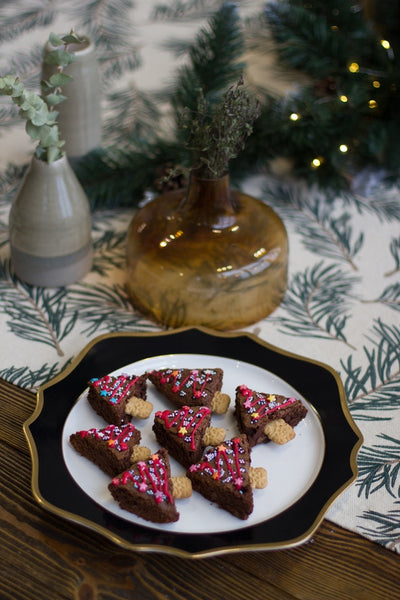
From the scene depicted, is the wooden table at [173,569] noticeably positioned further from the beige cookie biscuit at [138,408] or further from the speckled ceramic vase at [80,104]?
the speckled ceramic vase at [80,104]

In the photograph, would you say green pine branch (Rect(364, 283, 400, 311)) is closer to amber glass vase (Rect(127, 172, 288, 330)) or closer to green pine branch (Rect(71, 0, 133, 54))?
amber glass vase (Rect(127, 172, 288, 330))

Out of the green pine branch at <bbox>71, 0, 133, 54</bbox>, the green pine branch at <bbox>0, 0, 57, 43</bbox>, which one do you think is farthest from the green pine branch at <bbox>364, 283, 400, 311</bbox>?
the green pine branch at <bbox>0, 0, 57, 43</bbox>

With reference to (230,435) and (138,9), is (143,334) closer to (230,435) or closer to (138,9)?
(230,435)

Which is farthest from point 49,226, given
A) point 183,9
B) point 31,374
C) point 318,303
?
point 183,9

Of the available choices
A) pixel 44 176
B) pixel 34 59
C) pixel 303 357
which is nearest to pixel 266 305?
pixel 303 357

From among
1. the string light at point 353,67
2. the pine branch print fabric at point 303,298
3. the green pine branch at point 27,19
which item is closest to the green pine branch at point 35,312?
the pine branch print fabric at point 303,298

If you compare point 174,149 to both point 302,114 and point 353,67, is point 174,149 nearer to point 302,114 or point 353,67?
point 302,114

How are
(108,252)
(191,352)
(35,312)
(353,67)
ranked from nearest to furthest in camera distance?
1. (191,352)
2. (35,312)
3. (108,252)
4. (353,67)

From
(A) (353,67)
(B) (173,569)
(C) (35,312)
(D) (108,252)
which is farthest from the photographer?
(A) (353,67)
